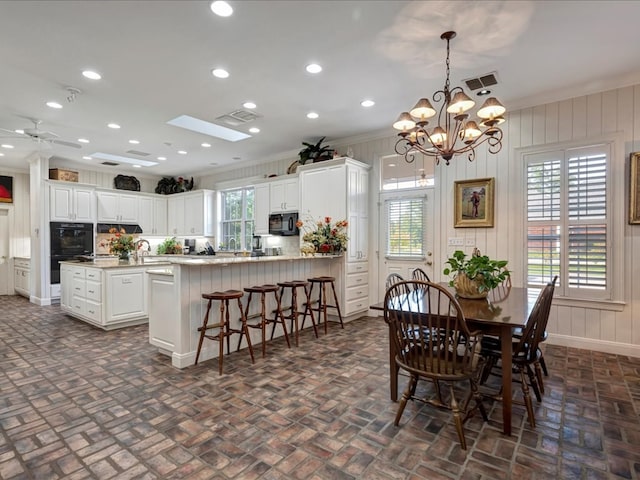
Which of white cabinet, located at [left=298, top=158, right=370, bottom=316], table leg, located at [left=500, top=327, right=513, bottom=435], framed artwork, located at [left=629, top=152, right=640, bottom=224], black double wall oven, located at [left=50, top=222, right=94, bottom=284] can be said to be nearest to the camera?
table leg, located at [left=500, top=327, right=513, bottom=435]

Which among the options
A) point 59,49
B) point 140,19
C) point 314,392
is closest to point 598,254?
point 314,392

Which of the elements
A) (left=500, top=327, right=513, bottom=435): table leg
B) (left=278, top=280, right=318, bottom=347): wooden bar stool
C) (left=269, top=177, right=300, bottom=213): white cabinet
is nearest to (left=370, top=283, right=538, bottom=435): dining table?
(left=500, top=327, right=513, bottom=435): table leg

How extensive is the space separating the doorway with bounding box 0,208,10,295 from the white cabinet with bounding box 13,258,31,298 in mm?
156

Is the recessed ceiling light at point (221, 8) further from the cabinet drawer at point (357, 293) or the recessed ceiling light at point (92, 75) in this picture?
the cabinet drawer at point (357, 293)

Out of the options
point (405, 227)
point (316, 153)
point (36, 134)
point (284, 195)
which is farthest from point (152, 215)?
point (405, 227)

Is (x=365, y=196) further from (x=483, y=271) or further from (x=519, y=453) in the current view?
(x=519, y=453)

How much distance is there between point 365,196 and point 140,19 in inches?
146

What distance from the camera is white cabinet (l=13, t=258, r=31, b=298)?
7.12 m

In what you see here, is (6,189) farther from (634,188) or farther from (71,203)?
(634,188)

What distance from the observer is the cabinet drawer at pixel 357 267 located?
17.0ft

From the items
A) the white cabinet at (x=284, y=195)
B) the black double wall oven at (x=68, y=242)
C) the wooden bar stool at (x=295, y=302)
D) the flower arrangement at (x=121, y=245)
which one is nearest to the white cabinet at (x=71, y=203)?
the black double wall oven at (x=68, y=242)

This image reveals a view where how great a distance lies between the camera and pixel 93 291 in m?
4.78

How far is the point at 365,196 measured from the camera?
216 inches

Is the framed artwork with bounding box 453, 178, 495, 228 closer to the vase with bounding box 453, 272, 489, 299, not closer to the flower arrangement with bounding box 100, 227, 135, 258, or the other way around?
the vase with bounding box 453, 272, 489, 299
